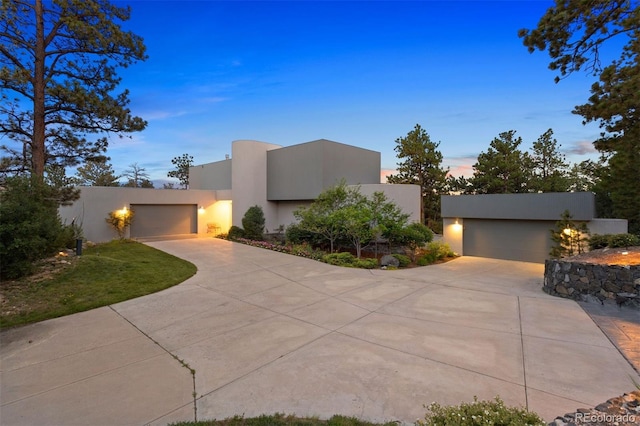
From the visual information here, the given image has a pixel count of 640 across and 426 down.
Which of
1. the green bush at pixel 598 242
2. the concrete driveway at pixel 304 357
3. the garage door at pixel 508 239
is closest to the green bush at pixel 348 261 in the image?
the concrete driveway at pixel 304 357

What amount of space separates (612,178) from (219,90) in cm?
1950

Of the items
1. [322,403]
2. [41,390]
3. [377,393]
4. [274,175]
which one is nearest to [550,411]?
[377,393]

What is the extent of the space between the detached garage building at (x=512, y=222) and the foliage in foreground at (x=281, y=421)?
1340 cm

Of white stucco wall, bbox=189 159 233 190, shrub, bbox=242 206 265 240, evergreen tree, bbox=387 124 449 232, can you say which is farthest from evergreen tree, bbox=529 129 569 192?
white stucco wall, bbox=189 159 233 190

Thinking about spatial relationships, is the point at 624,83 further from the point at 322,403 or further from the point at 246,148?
the point at 246,148

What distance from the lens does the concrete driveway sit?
306cm

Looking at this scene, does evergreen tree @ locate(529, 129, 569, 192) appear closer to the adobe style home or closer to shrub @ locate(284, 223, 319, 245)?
the adobe style home

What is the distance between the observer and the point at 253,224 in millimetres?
17375

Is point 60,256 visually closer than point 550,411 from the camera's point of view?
No

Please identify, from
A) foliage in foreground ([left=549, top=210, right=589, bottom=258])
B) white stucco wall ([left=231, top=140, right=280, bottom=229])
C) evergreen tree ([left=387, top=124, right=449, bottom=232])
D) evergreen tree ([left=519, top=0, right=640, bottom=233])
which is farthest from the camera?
evergreen tree ([left=387, top=124, right=449, bottom=232])

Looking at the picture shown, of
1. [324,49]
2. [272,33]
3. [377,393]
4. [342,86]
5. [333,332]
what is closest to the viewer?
[377,393]

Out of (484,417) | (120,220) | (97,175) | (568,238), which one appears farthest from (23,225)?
(97,175)

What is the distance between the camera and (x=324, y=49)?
11297mm

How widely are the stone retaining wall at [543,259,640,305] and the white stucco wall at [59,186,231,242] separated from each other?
1780 centimetres
